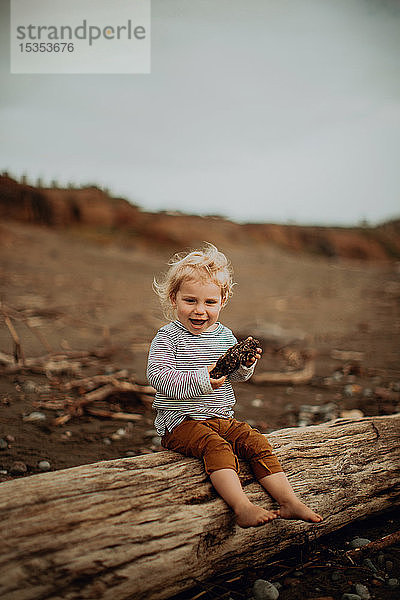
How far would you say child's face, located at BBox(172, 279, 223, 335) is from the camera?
2582 millimetres

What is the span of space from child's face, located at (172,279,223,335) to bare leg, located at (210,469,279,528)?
0.73 meters

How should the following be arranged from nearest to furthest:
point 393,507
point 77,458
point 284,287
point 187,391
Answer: point 187,391
point 393,507
point 77,458
point 284,287

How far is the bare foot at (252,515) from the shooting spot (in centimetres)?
212

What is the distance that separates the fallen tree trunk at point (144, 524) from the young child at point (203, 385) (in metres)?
0.09

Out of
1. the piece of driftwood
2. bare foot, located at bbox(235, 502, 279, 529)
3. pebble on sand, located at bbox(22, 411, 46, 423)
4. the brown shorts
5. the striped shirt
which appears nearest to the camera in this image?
bare foot, located at bbox(235, 502, 279, 529)

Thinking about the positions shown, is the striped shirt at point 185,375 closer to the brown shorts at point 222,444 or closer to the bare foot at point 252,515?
the brown shorts at point 222,444

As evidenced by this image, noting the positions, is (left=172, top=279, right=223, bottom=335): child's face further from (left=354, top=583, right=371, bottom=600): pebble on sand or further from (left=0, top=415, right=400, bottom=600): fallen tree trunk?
(left=354, top=583, right=371, bottom=600): pebble on sand

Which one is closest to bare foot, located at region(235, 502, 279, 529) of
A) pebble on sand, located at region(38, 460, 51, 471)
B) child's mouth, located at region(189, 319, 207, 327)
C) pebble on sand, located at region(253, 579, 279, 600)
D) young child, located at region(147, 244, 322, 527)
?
young child, located at region(147, 244, 322, 527)

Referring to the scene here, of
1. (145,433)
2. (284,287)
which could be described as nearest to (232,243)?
(284,287)

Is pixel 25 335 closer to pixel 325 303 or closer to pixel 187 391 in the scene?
pixel 187 391

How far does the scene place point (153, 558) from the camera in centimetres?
198

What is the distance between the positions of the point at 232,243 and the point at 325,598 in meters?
16.5

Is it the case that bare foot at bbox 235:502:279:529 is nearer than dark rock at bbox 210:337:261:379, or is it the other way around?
bare foot at bbox 235:502:279:529

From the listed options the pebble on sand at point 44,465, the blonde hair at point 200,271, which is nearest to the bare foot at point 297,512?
the blonde hair at point 200,271
